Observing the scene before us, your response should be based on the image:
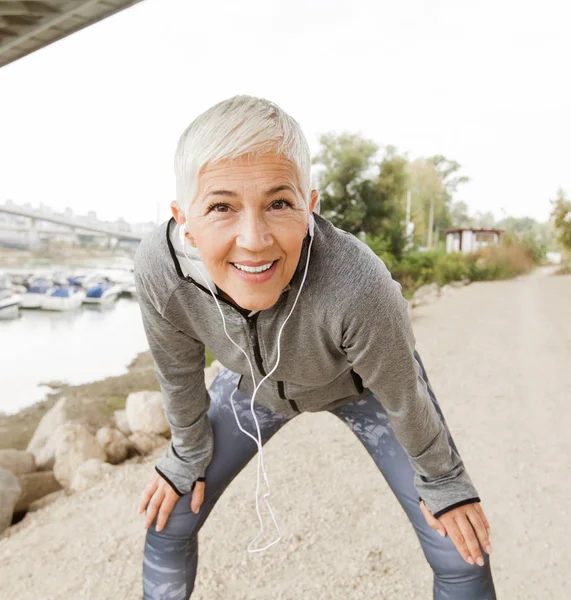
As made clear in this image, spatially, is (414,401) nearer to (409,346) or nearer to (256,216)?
Result: (409,346)

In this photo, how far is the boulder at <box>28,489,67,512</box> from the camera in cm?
244

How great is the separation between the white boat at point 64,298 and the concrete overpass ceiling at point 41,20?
2.51m

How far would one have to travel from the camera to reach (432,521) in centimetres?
105

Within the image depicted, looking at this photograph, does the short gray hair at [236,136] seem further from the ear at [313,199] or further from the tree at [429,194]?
the tree at [429,194]

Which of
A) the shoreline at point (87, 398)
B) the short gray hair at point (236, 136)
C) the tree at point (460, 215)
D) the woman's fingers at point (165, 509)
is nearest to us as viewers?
the short gray hair at point (236, 136)

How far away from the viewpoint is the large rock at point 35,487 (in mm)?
2471

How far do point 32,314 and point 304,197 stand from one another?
14.5ft

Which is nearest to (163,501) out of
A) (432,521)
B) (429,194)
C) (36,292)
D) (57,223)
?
(432,521)

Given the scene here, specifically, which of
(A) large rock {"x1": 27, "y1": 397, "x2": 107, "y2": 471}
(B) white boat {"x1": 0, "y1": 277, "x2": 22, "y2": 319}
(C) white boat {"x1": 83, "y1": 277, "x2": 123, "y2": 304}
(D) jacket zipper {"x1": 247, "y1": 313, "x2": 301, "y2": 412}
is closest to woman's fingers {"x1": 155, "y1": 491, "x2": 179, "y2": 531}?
(D) jacket zipper {"x1": 247, "y1": 313, "x2": 301, "y2": 412}

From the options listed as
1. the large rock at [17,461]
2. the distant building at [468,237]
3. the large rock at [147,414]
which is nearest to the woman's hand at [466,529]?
the large rock at [147,414]

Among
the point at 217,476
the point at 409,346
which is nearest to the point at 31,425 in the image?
the point at 217,476

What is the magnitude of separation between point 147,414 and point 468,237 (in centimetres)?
1390

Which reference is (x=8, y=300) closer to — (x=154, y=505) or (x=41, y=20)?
(x=41, y=20)

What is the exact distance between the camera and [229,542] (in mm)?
2031
